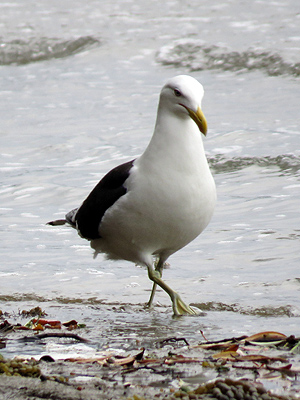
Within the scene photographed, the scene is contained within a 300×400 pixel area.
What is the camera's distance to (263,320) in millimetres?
4195

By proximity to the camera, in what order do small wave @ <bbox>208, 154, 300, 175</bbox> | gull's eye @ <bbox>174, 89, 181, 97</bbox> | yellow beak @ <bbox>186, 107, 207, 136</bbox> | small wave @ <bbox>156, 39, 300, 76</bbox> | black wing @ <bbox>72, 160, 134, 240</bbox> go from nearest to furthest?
1. yellow beak @ <bbox>186, 107, 207, 136</bbox>
2. gull's eye @ <bbox>174, 89, 181, 97</bbox>
3. black wing @ <bbox>72, 160, 134, 240</bbox>
4. small wave @ <bbox>208, 154, 300, 175</bbox>
5. small wave @ <bbox>156, 39, 300, 76</bbox>

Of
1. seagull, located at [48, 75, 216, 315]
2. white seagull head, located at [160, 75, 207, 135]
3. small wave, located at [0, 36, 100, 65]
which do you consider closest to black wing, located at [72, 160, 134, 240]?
seagull, located at [48, 75, 216, 315]

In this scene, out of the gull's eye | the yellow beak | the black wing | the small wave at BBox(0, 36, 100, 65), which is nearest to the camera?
the yellow beak

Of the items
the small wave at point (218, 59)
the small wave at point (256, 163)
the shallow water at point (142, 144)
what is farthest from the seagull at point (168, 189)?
the small wave at point (218, 59)

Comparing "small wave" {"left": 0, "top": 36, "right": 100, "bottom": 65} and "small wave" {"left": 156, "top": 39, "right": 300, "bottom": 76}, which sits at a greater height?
"small wave" {"left": 156, "top": 39, "right": 300, "bottom": 76}

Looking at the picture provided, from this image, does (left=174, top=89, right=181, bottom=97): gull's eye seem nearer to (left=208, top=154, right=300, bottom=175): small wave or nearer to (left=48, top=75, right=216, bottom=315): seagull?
(left=48, top=75, right=216, bottom=315): seagull

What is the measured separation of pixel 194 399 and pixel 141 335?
1.43 m

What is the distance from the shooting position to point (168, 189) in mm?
4160

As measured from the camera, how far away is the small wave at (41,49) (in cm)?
1720

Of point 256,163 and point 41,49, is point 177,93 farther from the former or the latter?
point 41,49

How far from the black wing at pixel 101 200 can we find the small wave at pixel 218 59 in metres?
9.07

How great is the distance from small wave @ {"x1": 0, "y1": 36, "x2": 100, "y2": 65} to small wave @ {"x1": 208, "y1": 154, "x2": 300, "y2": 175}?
9.01 metres

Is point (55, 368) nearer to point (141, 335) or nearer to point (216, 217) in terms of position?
point (141, 335)

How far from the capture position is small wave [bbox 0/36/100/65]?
17203mm
